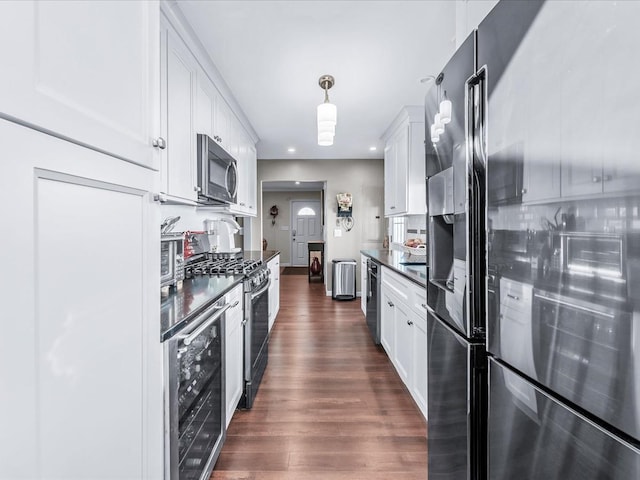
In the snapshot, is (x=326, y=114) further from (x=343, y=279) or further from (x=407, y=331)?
(x=343, y=279)

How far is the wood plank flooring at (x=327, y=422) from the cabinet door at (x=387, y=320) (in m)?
0.17

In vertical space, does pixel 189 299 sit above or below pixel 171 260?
below

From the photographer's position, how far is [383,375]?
2750 mm

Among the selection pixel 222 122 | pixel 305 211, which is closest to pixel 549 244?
pixel 222 122

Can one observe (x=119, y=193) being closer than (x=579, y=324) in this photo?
No

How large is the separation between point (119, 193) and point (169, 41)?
1.57m

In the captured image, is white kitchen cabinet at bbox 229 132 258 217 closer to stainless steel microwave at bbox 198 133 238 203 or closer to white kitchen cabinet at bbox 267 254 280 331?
stainless steel microwave at bbox 198 133 238 203

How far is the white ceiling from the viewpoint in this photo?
1.94 m

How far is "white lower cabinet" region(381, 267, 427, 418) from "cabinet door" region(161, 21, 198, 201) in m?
1.64

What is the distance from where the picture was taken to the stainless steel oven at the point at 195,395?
3.57 feet

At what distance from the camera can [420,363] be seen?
2037 mm

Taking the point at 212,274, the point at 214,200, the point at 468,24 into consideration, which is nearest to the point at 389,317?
the point at 212,274

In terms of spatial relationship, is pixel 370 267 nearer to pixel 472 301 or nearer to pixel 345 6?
pixel 345 6

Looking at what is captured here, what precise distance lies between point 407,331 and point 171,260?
161cm
